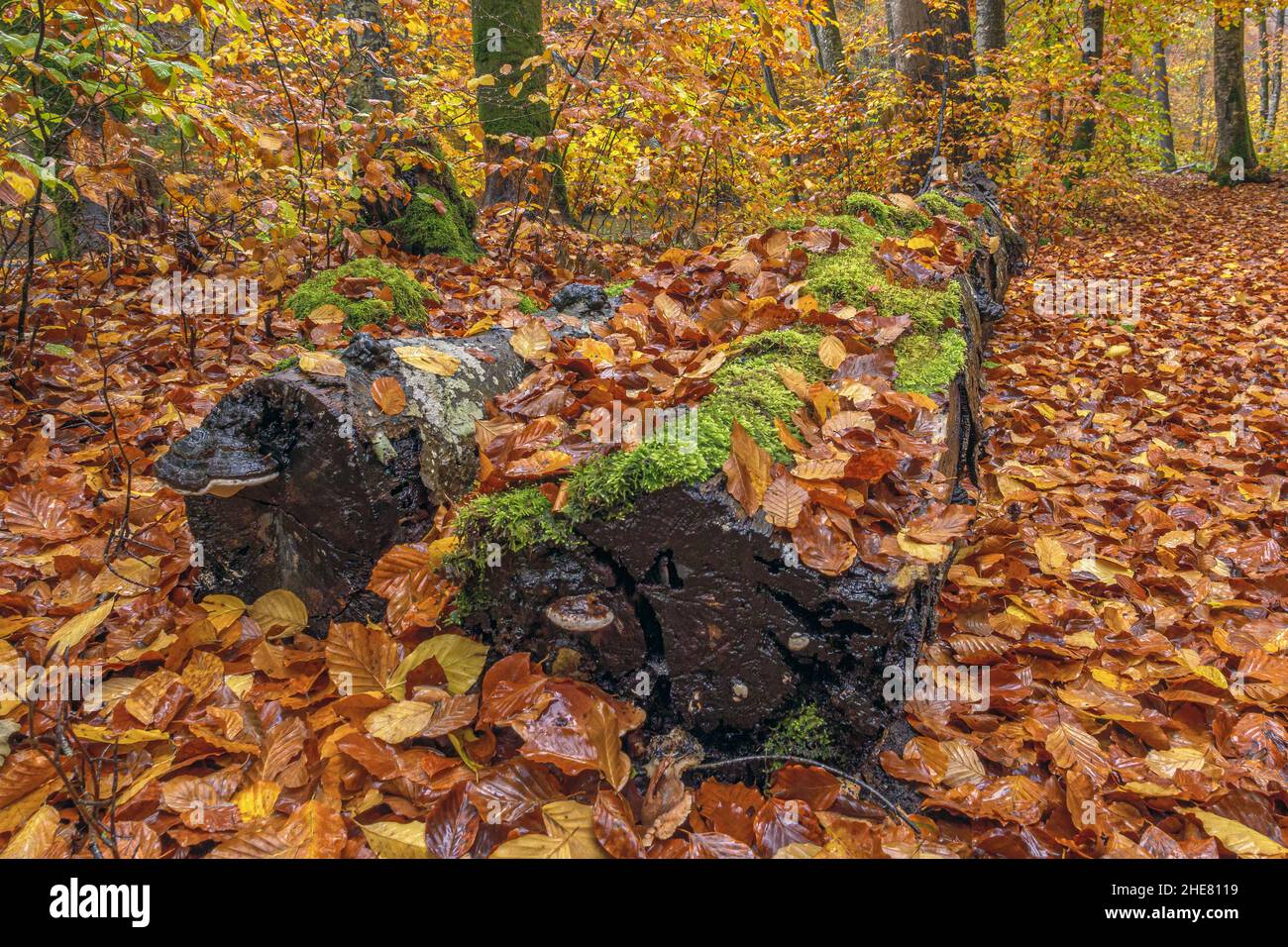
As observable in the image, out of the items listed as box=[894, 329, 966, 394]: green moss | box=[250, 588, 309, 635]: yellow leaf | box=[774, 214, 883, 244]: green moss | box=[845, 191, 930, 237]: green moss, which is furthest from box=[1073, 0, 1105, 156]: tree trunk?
box=[250, 588, 309, 635]: yellow leaf

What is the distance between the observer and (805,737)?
67.4 inches

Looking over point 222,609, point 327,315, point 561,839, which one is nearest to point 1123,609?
point 561,839

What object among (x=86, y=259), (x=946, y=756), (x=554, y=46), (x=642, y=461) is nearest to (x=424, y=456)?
(x=642, y=461)

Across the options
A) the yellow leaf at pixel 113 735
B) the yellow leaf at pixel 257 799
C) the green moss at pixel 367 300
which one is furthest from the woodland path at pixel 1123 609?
the green moss at pixel 367 300

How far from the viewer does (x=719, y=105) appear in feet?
18.7

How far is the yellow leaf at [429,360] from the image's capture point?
7.50ft

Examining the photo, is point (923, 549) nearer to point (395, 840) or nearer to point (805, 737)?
point (805, 737)

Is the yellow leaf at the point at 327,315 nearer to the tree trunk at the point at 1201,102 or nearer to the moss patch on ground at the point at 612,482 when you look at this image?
the moss patch on ground at the point at 612,482

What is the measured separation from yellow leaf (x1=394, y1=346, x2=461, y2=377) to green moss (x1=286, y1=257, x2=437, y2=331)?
3.53 ft

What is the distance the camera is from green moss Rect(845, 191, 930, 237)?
4.25 metres

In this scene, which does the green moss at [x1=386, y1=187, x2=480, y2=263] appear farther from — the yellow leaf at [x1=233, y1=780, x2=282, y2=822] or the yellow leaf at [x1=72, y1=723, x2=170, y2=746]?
the yellow leaf at [x1=233, y1=780, x2=282, y2=822]

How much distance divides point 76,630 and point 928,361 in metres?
2.93

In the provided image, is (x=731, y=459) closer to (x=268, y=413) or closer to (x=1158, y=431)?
(x=268, y=413)

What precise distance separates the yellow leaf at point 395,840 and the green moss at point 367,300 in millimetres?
2419
